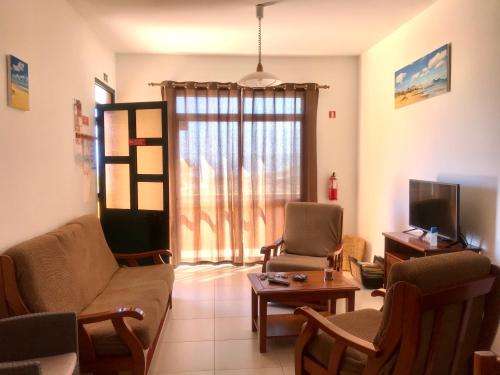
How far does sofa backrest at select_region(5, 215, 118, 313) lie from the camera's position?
6.92 ft

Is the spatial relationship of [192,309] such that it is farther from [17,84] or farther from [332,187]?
[332,187]

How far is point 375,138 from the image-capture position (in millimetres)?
4688

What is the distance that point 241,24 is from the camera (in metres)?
3.83

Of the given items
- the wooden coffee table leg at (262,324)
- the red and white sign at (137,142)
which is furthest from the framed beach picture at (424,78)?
the red and white sign at (137,142)

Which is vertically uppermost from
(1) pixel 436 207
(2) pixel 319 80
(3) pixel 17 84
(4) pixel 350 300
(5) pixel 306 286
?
(2) pixel 319 80

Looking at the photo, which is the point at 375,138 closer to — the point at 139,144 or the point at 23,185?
the point at 139,144

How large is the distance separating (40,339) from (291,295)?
161 cm

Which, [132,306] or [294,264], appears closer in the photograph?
[132,306]

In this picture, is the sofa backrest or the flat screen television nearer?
the sofa backrest

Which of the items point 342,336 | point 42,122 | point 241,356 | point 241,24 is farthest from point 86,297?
point 241,24

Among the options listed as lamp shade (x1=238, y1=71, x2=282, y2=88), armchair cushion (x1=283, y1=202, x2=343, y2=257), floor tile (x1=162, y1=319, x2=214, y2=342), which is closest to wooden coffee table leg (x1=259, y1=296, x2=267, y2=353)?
floor tile (x1=162, y1=319, x2=214, y2=342)

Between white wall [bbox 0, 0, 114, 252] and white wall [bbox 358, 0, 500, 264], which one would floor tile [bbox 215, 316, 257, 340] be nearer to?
white wall [bbox 0, 0, 114, 252]

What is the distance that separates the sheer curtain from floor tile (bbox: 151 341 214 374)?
83.2 inches

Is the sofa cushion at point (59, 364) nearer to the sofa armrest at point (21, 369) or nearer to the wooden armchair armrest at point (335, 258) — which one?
the sofa armrest at point (21, 369)
